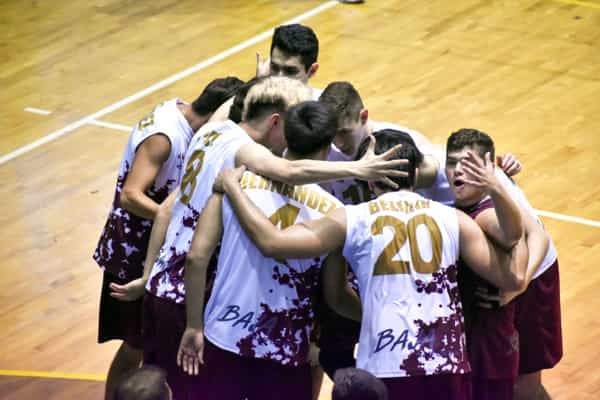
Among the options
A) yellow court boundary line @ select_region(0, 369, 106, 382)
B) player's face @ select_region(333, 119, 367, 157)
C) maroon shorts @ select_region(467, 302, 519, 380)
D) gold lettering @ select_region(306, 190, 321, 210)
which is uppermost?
gold lettering @ select_region(306, 190, 321, 210)

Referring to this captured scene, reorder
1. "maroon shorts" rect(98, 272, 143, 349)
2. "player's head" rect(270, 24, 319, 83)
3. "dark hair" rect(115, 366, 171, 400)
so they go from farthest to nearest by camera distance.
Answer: "player's head" rect(270, 24, 319, 83) < "maroon shorts" rect(98, 272, 143, 349) < "dark hair" rect(115, 366, 171, 400)

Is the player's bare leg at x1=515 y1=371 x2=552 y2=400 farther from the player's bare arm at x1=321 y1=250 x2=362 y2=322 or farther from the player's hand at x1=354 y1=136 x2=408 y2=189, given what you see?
the player's hand at x1=354 y1=136 x2=408 y2=189

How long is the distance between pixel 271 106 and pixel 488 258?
110 centimetres

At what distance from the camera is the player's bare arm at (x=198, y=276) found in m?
4.85

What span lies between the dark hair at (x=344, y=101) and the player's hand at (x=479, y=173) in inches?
43.1

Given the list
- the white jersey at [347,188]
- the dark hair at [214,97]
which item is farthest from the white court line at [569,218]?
the dark hair at [214,97]

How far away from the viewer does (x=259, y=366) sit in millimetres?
4953

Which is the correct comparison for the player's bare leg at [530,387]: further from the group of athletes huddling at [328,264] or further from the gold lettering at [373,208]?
the gold lettering at [373,208]

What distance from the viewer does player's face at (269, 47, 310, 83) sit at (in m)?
6.69

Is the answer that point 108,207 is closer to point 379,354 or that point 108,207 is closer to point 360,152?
point 360,152

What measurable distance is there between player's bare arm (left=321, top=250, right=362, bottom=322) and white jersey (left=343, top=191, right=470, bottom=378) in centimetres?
20

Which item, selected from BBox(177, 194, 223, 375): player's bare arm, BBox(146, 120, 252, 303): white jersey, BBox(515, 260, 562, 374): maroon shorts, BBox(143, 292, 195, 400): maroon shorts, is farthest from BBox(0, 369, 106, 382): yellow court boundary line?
BBox(515, 260, 562, 374): maroon shorts

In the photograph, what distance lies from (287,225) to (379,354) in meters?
0.61

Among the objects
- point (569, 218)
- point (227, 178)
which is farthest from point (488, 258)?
point (569, 218)
